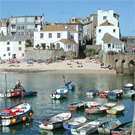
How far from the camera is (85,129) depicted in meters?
21.7

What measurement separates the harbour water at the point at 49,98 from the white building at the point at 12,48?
1900cm

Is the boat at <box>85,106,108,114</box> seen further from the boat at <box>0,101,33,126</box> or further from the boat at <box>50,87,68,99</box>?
the boat at <box>50,87,68,99</box>

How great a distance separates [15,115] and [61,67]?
38.8 m

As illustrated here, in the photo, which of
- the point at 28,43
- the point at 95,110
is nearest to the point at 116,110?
the point at 95,110

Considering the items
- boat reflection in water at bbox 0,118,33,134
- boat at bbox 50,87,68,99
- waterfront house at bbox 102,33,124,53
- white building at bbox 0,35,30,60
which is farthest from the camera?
white building at bbox 0,35,30,60

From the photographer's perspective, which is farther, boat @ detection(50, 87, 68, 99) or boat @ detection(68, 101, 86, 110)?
boat @ detection(50, 87, 68, 99)

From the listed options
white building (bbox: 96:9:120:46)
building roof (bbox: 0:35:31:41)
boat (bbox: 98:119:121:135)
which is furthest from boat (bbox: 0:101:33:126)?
building roof (bbox: 0:35:31:41)

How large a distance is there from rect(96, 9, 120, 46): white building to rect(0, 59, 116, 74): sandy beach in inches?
486

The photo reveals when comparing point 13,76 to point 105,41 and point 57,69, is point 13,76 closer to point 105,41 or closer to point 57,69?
point 57,69

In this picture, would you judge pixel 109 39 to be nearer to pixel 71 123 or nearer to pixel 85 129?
pixel 71 123

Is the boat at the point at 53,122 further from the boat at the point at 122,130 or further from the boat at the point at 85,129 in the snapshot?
the boat at the point at 122,130

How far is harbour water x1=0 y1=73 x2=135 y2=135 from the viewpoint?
24125 millimetres

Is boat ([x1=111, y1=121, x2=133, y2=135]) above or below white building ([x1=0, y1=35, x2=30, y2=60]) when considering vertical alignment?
below

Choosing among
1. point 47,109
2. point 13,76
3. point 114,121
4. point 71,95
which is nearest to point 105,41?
point 13,76
